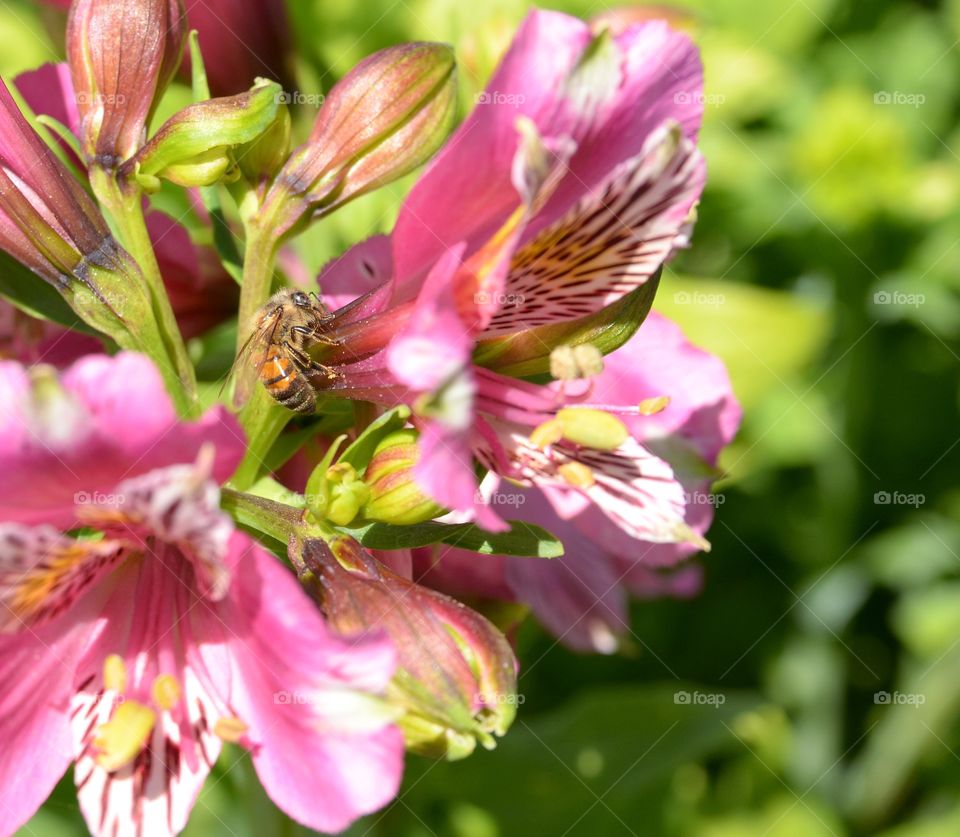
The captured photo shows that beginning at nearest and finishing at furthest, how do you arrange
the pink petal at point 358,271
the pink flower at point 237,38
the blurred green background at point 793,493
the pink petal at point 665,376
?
the pink petal at point 358,271 → the pink petal at point 665,376 → the pink flower at point 237,38 → the blurred green background at point 793,493

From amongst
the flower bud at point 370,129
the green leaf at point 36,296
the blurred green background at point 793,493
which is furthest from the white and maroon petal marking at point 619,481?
the blurred green background at point 793,493

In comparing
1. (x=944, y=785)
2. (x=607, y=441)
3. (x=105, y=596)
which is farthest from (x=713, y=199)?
(x=105, y=596)

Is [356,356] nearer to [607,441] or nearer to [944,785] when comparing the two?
[607,441]

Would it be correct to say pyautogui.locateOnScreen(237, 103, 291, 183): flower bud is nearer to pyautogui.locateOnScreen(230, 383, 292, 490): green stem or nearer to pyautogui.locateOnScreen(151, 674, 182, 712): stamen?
pyautogui.locateOnScreen(230, 383, 292, 490): green stem

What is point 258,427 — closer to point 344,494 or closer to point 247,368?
point 247,368

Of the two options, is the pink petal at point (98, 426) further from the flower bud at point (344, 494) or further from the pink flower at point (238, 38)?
the pink flower at point (238, 38)

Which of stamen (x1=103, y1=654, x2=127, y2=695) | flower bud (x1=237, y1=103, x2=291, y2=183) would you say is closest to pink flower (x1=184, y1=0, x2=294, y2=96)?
flower bud (x1=237, y1=103, x2=291, y2=183)
